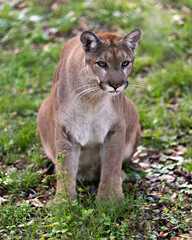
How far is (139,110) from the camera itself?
19.0 feet

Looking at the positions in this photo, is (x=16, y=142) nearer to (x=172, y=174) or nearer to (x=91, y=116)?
(x=91, y=116)

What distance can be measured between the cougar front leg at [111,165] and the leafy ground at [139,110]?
148 mm

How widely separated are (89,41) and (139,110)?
7.03 ft

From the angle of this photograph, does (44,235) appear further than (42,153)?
No

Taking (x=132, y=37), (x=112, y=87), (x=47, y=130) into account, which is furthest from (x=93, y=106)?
(x=47, y=130)

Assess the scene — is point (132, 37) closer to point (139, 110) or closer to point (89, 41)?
point (89, 41)

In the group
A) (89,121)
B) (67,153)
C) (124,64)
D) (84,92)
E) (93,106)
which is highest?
(124,64)

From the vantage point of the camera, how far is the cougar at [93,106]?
147 inches

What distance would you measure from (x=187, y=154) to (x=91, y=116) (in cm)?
149

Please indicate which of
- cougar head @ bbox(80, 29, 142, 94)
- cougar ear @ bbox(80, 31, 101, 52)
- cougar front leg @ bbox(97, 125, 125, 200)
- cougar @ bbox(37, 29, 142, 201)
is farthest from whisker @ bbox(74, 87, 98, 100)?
cougar front leg @ bbox(97, 125, 125, 200)

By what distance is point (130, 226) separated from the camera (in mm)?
3744

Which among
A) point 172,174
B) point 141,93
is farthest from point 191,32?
point 172,174

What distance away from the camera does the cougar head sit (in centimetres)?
368

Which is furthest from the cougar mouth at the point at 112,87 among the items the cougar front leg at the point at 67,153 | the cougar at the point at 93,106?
the cougar front leg at the point at 67,153
